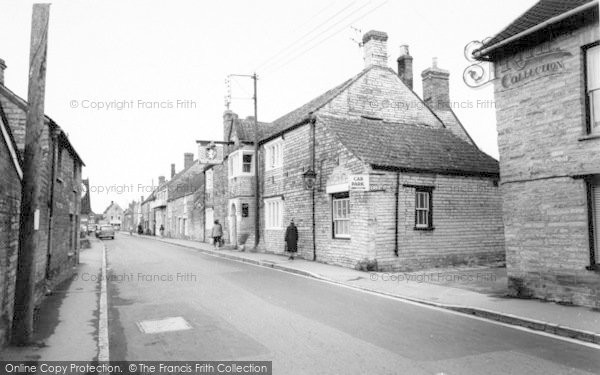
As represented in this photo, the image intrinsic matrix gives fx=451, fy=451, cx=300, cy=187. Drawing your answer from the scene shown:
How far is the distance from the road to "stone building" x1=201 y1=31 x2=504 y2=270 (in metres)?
4.79

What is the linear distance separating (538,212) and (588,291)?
1.84 metres

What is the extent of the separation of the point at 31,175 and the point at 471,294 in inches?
355

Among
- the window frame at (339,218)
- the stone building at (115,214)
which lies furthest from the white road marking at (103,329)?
the stone building at (115,214)

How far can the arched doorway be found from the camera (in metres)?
26.8

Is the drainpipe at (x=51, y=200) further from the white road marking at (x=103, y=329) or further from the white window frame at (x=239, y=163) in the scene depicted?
the white window frame at (x=239, y=163)

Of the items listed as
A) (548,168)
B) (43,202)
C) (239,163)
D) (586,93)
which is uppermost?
(239,163)

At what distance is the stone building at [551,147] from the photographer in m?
8.91

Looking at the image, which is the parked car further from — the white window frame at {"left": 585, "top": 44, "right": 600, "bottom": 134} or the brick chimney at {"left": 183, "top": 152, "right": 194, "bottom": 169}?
the white window frame at {"left": 585, "top": 44, "right": 600, "bottom": 134}

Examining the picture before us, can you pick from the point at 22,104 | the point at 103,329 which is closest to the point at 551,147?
the point at 103,329

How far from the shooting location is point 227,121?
98.5 ft

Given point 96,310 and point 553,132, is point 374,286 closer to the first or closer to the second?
point 553,132

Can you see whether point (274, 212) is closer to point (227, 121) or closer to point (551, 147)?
point (227, 121)

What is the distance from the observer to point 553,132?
954 centimetres

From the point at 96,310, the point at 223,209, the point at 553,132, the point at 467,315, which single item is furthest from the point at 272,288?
the point at 223,209
